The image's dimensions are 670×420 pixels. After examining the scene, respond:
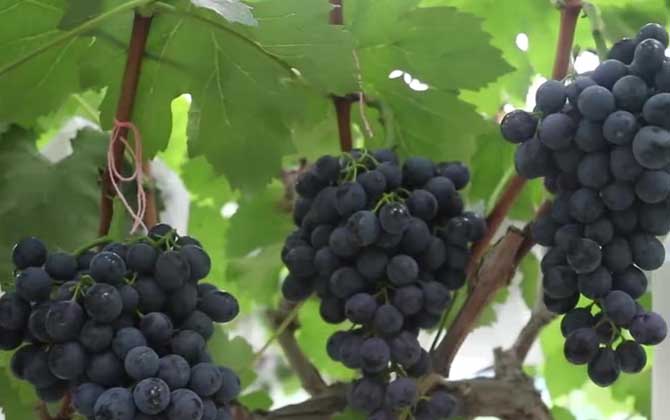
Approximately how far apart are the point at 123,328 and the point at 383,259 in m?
0.17

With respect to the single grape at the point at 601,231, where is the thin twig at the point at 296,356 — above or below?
below

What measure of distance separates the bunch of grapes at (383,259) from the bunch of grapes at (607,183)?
→ 0.25ft

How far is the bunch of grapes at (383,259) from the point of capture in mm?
581

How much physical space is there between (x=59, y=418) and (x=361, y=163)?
0.75ft

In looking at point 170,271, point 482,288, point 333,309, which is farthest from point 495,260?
point 170,271

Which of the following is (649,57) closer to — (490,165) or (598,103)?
(598,103)

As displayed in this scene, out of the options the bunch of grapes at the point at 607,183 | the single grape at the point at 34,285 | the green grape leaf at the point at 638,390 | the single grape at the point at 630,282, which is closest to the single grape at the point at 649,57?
the bunch of grapes at the point at 607,183

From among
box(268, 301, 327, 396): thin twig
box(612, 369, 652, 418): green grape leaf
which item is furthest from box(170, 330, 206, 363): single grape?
box(612, 369, 652, 418): green grape leaf

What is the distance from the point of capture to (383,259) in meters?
0.59

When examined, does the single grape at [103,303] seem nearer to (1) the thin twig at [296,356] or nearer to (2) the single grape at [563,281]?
(2) the single grape at [563,281]

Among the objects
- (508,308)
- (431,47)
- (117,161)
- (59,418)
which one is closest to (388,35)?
(431,47)

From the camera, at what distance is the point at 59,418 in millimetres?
567

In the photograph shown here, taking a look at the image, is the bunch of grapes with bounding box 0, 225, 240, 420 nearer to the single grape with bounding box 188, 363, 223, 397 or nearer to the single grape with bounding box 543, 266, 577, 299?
the single grape with bounding box 188, 363, 223, 397

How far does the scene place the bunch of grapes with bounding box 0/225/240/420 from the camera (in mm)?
465
